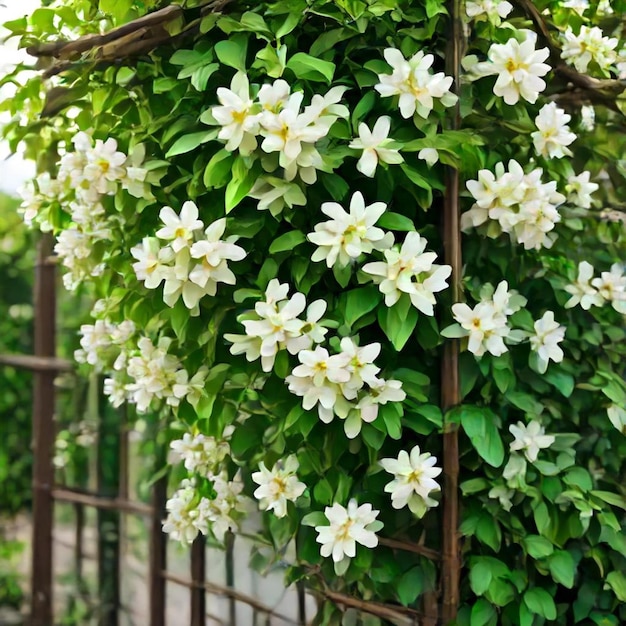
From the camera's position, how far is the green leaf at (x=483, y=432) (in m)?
1.09

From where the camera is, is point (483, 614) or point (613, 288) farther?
point (613, 288)

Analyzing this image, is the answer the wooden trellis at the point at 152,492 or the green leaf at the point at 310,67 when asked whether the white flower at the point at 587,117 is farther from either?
the green leaf at the point at 310,67

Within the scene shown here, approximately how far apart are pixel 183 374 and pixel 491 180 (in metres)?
0.54

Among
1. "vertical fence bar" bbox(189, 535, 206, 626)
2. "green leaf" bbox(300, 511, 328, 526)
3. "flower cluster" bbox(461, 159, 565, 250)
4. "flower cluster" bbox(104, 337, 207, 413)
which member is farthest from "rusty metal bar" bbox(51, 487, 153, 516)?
"flower cluster" bbox(461, 159, 565, 250)

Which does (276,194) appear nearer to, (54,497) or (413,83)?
(413,83)

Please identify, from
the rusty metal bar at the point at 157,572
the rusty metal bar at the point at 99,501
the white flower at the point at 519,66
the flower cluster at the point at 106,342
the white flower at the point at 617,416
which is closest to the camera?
the white flower at the point at 519,66

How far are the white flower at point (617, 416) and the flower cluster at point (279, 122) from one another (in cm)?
61

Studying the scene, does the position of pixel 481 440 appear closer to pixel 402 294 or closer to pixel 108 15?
pixel 402 294

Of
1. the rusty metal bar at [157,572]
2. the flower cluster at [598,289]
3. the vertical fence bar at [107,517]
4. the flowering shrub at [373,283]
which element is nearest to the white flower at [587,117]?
the flowering shrub at [373,283]

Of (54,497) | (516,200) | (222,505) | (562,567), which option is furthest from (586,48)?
(54,497)

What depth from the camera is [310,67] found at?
1014mm

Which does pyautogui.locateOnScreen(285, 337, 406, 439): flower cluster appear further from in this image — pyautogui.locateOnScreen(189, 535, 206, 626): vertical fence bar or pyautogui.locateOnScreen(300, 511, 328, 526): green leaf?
pyautogui.locateOnScreen(189, 535, 206, 626): vertical fence bar

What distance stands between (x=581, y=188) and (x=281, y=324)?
0.57 metres

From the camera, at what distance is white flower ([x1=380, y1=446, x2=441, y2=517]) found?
3.46 feet
